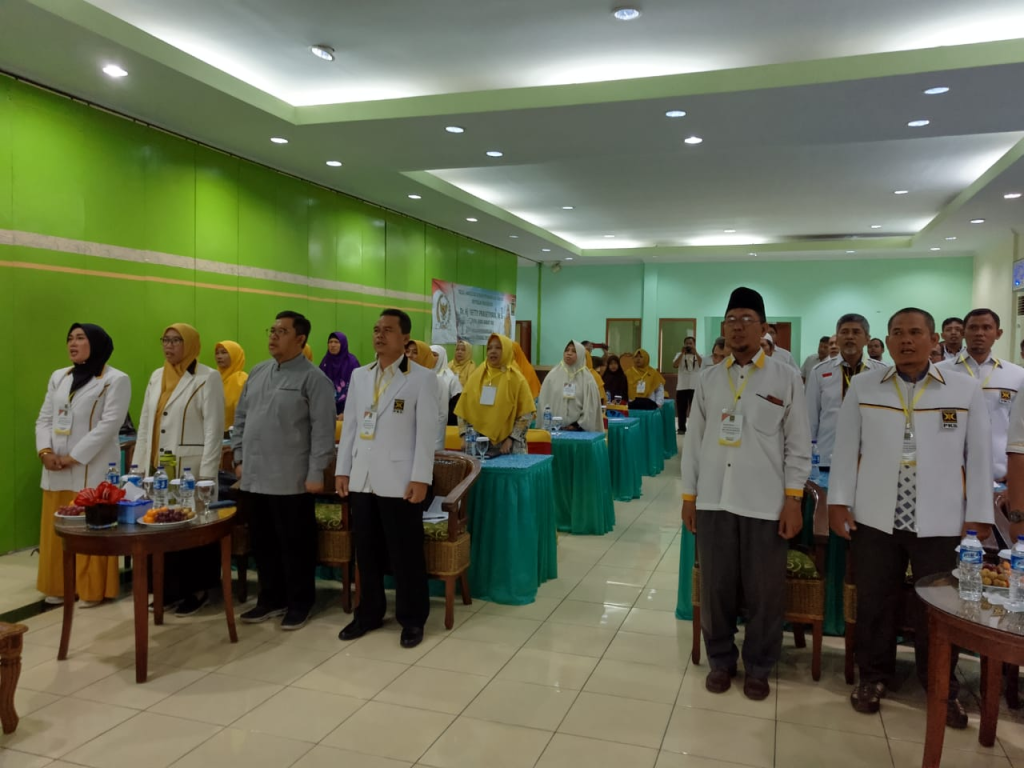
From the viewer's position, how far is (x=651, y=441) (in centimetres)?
916

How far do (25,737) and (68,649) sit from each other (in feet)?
2.73

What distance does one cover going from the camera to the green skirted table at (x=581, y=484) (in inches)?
243

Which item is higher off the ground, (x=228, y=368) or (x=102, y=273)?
(x=102, y=273)

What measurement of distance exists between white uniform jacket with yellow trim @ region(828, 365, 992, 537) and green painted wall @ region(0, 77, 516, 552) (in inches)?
220

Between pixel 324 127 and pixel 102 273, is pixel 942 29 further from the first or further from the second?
pixel 102 273

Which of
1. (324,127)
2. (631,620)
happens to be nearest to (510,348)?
(631,620)

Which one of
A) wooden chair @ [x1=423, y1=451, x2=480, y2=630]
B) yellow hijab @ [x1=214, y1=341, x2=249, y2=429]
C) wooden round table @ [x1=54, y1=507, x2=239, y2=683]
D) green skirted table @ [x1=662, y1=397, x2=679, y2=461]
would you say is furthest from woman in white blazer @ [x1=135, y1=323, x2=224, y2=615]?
green skirted table @ [x1=662, y1=397, x2=679, y2=461]

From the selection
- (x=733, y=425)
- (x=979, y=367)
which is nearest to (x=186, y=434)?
(x=733, y=425)

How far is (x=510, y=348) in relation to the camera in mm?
5582

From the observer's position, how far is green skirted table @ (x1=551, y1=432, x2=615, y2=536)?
20.2ft

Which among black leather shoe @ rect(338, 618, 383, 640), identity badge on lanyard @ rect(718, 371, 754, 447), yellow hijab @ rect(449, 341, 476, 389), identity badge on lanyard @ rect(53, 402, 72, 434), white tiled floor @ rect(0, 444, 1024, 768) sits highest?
yellow hijab @ rect(449, 341, 476, 389)

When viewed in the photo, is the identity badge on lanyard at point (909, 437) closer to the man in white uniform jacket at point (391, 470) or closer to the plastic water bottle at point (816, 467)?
the plastic water bottle at point (816, 467)

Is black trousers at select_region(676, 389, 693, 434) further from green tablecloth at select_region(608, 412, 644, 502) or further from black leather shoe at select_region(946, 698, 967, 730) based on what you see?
black leather shoe at select_region(946, 698, 967, 730)

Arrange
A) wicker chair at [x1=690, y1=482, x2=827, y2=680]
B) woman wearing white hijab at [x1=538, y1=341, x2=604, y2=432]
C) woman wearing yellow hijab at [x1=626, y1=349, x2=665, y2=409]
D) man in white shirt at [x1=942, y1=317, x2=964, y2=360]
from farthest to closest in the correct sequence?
woman wearing yellow hijab at [x1=626, y1=349, x2=665, y2=409] → woman wearing white hijab at [x1=538, y1=341, x2=604, y2=432] → man in white shirt at [x1=942, y1=317, x2=964, y2=360] → wicker chair at [x1=690, y1=482, x2=827, y2=680]
